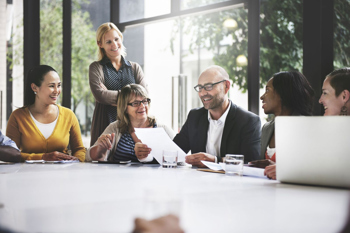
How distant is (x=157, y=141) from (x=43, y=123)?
1299mm

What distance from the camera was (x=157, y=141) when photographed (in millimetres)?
2219

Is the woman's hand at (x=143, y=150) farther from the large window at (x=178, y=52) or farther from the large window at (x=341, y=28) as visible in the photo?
the large window at (x=178, y=52)

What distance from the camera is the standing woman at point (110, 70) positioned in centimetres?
352

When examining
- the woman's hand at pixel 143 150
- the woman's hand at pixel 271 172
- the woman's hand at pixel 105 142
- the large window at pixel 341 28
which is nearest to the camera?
the woman's hand at pixel 271 172

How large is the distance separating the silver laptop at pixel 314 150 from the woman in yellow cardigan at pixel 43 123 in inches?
77.3

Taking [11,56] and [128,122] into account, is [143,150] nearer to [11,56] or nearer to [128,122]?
[128,122]

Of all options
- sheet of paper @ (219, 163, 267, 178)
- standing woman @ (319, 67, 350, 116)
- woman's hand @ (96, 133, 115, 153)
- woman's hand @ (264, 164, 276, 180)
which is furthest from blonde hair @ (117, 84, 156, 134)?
woman's hand @ (264, 164, 276, 180)

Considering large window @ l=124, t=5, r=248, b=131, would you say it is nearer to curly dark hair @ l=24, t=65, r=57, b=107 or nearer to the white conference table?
curly dark hair @ l=24, t=65, r=57, b=107

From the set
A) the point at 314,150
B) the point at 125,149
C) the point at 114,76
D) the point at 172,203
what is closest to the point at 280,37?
the point at 114,76

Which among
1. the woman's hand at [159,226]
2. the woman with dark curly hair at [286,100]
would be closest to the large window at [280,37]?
the woman with dark curly hair at [286,100]

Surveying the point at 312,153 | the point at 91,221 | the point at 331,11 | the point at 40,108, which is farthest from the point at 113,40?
the point at 91,221

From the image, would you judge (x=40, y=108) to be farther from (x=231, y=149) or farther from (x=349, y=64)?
(x=349, y=64)

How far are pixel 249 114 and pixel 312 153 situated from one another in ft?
4.67

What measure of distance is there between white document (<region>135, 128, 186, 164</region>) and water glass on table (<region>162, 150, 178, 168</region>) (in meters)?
0.06
